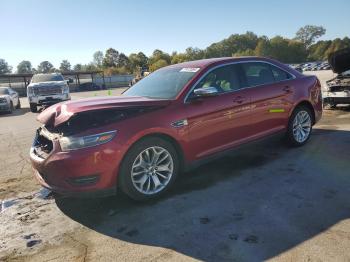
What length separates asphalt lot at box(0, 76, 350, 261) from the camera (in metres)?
3.26

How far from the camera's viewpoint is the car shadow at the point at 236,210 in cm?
335

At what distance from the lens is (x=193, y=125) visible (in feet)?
15.5

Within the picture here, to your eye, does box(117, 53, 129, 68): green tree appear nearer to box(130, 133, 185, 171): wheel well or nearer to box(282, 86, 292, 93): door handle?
box(282, 86, 292, 93): door handle

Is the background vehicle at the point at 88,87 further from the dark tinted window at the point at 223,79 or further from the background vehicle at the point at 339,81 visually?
the dark tinted window at the point at 223,79

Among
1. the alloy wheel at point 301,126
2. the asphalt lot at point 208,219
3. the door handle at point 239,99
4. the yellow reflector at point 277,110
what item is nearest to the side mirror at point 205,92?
the door handle at point 239,99

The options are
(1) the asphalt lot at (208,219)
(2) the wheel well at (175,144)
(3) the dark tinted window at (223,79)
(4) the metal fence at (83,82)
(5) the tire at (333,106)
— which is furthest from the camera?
(4) the metal fence at (83,82)

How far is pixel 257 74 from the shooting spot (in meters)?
5.81

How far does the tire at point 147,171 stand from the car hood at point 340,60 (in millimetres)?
7814

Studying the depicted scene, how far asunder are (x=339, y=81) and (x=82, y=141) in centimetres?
857


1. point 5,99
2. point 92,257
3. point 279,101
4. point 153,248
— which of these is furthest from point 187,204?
point 5,99

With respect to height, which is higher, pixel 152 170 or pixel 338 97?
pixel 338 97

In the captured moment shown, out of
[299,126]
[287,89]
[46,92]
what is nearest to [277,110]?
[287,89]

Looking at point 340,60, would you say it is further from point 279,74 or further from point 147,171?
point 147,171

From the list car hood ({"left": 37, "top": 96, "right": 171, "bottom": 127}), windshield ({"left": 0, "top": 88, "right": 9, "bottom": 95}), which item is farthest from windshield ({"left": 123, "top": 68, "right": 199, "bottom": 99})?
windshield ({"left": 0, "top": 88, "right": 9, "bottom": 95})
